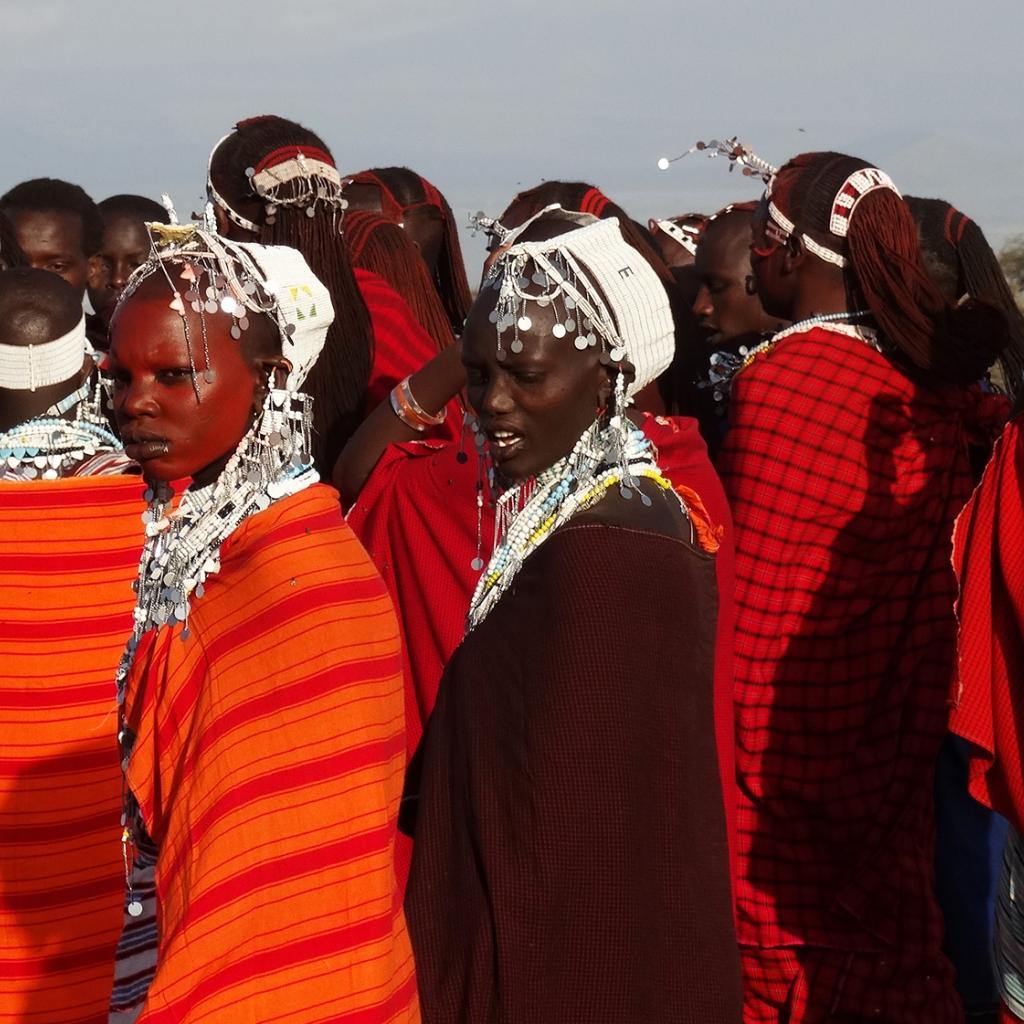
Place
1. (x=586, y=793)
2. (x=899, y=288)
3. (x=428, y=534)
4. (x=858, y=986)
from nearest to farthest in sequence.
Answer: (x=586, y=793), (x=428, y=534), (x=858, y=986), (x=899, y=288)

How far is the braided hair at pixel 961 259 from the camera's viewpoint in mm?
5652

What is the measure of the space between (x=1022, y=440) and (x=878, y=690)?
137cm

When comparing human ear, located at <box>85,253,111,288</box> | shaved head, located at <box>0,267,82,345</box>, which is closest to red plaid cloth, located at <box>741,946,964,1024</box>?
shaved head, located at <box>0,267,82,345</box>

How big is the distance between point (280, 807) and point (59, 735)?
1412mm

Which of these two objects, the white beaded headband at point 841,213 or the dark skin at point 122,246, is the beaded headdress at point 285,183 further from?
→ the dark skin at point 122,246

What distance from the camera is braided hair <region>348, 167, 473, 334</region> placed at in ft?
24.7

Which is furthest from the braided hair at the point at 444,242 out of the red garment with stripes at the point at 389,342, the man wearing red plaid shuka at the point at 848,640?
the man wearing red plaid shuka at the point at 848,640

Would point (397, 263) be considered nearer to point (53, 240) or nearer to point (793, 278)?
point (793, 278)

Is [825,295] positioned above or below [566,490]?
above

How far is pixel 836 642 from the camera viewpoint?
5004mm

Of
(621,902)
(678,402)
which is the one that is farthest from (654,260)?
(621,902)

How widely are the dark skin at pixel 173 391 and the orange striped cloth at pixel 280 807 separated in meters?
0.27

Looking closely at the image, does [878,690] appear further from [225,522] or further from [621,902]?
[225,522]

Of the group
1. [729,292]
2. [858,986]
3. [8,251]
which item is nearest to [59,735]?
[858,986]
